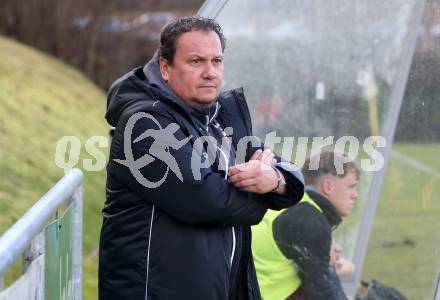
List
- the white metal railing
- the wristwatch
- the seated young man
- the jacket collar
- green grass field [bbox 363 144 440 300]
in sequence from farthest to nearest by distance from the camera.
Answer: green grass field [bbox 363 144 440 300] → the jacket collar → the seated young man → the wristwatch → the white metal railing

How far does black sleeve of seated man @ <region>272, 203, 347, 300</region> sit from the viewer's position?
4.53 meters

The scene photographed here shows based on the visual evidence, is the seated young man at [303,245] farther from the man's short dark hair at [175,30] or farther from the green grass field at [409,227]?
the man's short dark hair at [175,30]

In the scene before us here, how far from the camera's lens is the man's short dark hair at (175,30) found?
333cm

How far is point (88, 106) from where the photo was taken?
1299 cm

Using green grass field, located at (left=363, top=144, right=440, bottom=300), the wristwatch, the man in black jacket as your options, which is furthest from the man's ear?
green grass field, located at (left=363, top=144, right=440, bottom=300)

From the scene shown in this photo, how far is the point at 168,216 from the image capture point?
3.18 m

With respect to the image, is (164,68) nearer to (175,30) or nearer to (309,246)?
(175,30)

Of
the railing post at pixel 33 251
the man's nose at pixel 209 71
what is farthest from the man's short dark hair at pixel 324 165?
the railing post at pixel 33 251

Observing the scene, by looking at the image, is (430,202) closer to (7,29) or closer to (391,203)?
(391,203)

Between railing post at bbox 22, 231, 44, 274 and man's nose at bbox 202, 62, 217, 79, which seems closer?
railing post at bbox 22, 231, 44, 274

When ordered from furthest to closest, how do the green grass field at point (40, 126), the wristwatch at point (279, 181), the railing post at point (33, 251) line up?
the green grass field at point (40, 126), the wristwatch at point (279, 181), the railing post at point (33, 251)

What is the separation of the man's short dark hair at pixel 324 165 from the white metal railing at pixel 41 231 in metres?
1.28

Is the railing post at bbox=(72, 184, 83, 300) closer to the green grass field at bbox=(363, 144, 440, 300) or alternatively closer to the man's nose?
the man's nose

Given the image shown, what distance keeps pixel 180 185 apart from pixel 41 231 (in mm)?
472
